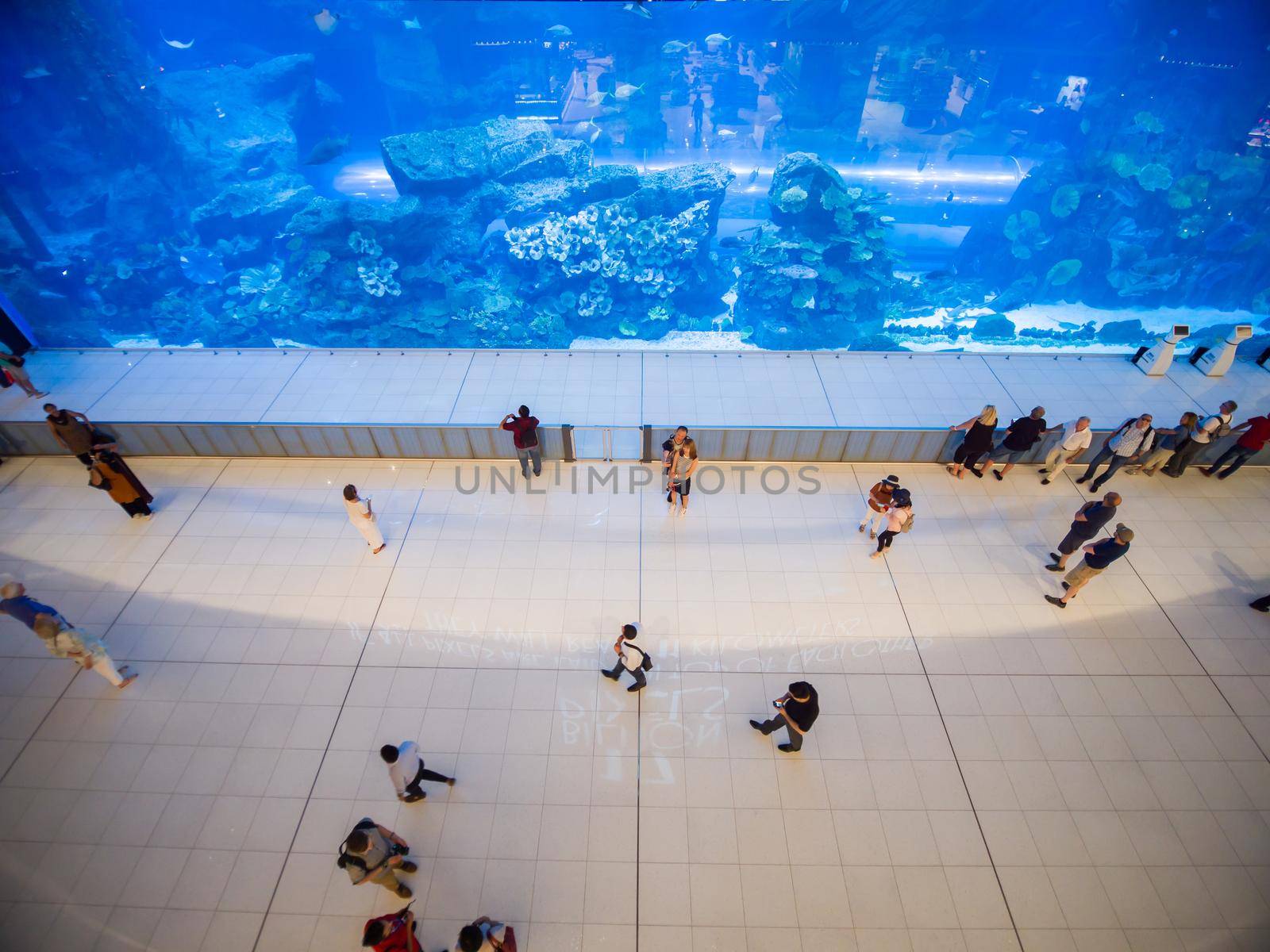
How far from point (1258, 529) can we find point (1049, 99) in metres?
62.8

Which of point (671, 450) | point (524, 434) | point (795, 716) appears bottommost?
point (795, 716)

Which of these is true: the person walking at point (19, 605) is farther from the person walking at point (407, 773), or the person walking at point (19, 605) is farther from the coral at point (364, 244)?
the coral at point (364, 244)

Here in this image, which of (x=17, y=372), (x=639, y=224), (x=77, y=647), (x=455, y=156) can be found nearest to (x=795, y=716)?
(x=77, y=647)

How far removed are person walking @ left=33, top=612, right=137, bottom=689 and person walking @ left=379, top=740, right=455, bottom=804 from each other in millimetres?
3491

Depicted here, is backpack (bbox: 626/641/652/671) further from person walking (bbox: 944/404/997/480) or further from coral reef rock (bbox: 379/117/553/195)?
coral reef rock (bbox: 379/117/553/195)

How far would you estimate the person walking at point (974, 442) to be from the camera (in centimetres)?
Answer: 729

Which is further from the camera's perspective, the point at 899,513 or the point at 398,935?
the point at 899,513

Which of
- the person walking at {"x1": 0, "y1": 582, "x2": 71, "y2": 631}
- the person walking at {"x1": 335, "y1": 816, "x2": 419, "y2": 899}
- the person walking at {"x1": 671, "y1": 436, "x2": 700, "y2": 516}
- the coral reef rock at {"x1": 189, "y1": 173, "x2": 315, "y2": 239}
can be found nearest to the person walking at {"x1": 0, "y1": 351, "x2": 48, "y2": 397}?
the person walking at {"x1": 0, "y1": 582, "x2": 71, "y2": 631}

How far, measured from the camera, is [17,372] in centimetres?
831

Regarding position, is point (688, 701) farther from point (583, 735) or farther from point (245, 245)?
point (245, 245)

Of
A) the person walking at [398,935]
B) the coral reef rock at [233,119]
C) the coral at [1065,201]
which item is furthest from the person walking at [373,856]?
the coral reef rock at [233,119]

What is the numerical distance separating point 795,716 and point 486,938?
2850 millimetres

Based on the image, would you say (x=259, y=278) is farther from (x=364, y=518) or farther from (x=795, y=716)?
(x=795, y=716)

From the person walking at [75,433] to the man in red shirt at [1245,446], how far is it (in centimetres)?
1541
